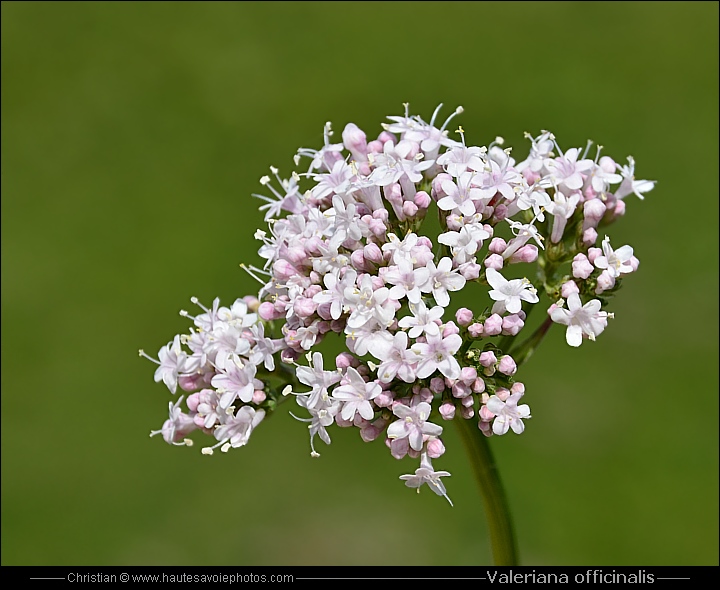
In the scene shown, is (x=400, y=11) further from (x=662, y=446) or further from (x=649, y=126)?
(x=662, y=446)

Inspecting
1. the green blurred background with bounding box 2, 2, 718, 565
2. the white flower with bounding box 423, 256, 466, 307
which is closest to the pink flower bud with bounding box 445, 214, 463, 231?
the white flower with bounding box 423, 256, 466, 307

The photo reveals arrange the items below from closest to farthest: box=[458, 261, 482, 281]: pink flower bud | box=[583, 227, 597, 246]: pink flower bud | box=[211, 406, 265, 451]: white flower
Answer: box=[458, 261, 482, 281]: pink flower bud < box=[211, 406, 265, 451]: white flower < box=[583, 227, 597, 246]: pink flower bud

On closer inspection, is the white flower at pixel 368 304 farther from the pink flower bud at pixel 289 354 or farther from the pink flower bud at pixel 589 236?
the pink flower bud at pixel 589 236

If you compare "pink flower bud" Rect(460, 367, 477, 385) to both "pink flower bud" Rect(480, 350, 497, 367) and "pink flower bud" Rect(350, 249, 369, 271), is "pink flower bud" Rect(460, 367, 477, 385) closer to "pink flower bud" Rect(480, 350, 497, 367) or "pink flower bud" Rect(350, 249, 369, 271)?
"pink flower bud" Rect(480, 350, 497, 367)

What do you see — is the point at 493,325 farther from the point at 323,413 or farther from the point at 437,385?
the point at 323,413

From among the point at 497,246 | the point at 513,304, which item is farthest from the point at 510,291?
the point at 497,246

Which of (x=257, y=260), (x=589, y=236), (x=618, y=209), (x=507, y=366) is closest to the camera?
(x=507, y=366)
